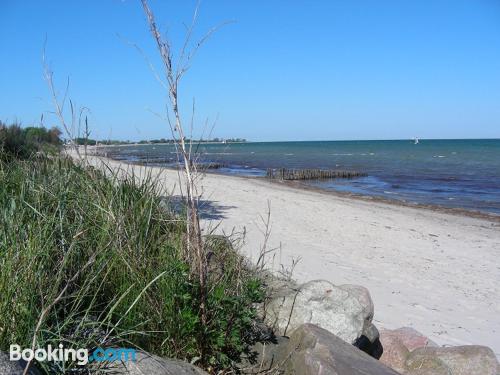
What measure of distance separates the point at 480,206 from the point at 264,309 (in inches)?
676

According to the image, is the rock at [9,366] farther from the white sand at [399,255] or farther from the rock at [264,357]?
the white sand at [399,255]

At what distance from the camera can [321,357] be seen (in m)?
2.89

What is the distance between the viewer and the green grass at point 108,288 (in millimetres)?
2230

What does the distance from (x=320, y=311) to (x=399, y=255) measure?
578 centimetres

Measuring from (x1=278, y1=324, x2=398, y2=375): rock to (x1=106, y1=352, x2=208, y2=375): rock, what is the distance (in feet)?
2.21

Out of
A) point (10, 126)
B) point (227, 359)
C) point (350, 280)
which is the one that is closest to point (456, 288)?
point (350, 280)

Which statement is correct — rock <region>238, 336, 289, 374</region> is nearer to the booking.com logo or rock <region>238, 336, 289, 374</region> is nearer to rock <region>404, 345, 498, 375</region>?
the booking.com logo

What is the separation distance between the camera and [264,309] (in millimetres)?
3500

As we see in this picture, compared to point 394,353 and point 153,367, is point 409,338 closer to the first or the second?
point 394,353

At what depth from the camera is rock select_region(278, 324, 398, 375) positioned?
9.17 ft

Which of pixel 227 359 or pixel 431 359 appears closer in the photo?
pixel 227 359

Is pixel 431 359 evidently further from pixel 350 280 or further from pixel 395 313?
pixel 350 280

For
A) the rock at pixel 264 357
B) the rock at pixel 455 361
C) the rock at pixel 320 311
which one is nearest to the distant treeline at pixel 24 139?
the rock at pixel 320 311

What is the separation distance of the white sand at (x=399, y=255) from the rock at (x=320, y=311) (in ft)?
4.19
